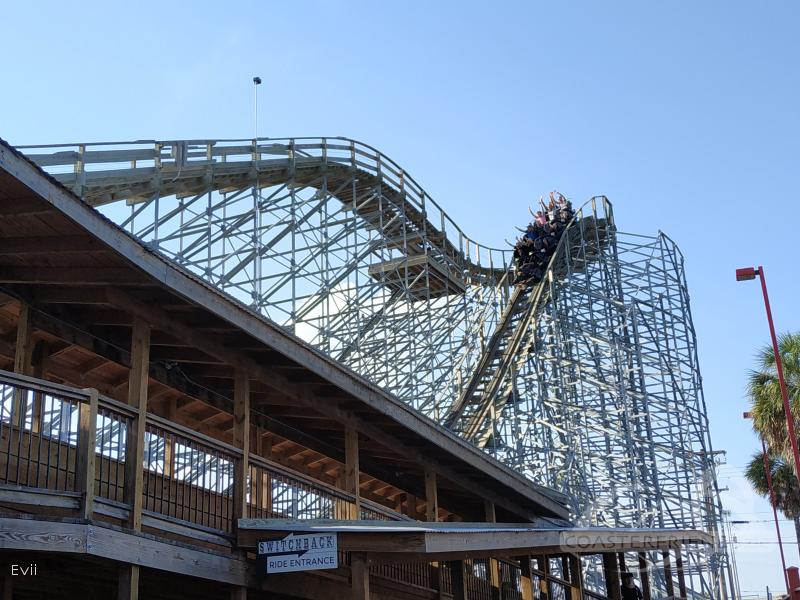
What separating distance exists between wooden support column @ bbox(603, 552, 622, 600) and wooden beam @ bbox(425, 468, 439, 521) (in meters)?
2.78

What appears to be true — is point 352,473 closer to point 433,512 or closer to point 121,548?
point 433,512

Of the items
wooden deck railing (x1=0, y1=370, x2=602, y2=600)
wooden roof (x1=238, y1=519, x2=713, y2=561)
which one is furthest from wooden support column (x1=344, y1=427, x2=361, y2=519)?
wooden roof (x1=238, y1=519, x2=713, y2=561)

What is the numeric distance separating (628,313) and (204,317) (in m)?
20.7

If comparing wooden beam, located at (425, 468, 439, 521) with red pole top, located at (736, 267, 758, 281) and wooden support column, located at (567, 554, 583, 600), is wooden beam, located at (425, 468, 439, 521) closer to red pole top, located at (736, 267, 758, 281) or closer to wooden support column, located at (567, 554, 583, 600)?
wooden support column, located at (567, 554, 583, 600)

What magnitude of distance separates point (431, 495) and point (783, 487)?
1818 centimetres

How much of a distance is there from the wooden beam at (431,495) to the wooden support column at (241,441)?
3.96m

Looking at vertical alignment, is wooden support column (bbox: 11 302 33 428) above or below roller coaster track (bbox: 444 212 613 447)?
below

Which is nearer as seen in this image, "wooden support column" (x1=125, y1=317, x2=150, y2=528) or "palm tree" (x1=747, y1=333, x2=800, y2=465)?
"wooden support column" (x1=125, y1=317, x2=150, y2=528)

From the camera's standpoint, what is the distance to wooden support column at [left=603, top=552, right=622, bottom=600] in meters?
14.2

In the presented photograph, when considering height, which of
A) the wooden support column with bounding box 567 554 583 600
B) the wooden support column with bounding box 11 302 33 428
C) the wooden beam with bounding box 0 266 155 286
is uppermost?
the wooden beam with bounding box 0 266 155 286

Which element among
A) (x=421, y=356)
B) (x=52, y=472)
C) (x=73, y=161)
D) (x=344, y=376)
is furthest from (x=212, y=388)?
(x=421, y=356)

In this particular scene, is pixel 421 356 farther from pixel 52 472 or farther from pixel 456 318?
pixel 52 472

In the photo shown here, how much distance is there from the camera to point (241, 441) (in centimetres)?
982

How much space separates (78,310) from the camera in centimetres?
964
